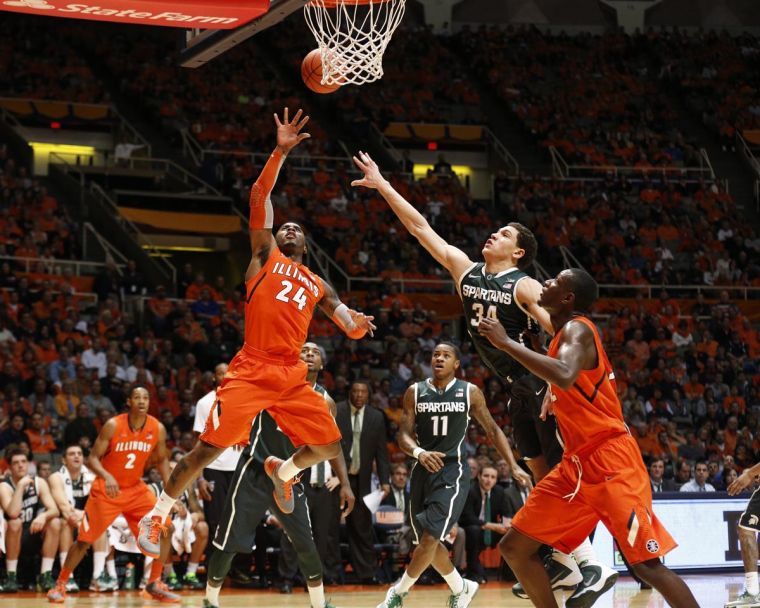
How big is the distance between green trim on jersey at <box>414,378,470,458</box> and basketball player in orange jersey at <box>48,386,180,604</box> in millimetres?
2666

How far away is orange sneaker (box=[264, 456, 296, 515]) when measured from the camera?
758 centimetres

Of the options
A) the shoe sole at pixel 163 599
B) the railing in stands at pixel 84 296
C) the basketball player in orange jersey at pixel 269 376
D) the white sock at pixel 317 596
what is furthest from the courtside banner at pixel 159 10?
the railing in stands at pixel 84 296

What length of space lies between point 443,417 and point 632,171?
57.2ft

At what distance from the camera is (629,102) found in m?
28.0

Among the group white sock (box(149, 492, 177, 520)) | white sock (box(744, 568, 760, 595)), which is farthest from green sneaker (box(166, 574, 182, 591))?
white sock (box(744, 568, 760, 595))

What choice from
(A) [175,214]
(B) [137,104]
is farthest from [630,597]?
(B) [137,104]

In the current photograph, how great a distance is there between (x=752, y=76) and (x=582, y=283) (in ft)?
81.7

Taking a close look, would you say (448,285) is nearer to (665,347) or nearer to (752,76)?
(665,347)

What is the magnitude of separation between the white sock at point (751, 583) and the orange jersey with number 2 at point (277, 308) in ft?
13.5

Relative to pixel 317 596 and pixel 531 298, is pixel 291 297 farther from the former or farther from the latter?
pixel 317 596

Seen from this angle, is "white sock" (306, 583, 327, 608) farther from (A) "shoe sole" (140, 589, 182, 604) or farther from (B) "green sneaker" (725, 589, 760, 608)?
(B) "green sneaker" (725, 589, 760, 608)

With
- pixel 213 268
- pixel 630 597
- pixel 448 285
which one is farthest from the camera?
pixel 213 268

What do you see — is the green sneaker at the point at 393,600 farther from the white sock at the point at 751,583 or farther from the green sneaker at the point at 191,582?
the green sneaker at the point at 191,582

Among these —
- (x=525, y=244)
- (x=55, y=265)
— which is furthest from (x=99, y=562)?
(x=55, y=265)
